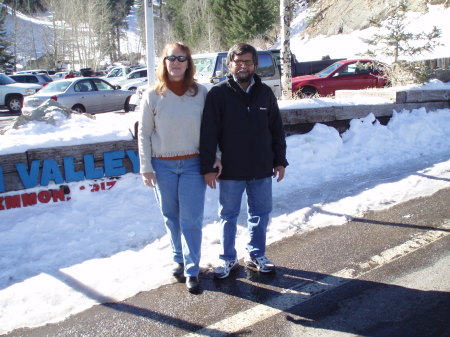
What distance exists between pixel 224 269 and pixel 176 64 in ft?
5.56

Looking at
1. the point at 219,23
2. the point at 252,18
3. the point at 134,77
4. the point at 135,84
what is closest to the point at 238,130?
the point at 135,84

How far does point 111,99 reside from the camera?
15.5 meters

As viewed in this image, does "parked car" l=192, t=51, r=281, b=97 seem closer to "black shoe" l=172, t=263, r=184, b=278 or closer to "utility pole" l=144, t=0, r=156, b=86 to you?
"utility pole" l=144, t=0, r=156, b=86

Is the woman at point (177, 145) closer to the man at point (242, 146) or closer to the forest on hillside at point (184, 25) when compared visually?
the man at point (242, 146)

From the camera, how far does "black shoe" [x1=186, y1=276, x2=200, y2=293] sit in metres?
3.54

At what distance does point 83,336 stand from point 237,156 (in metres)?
1.70

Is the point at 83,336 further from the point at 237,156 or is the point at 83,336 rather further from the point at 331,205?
the point at 331,205

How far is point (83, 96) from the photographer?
14625 mm

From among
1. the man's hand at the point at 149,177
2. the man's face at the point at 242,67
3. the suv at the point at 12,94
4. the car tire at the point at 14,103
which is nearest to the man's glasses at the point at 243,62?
the man's face at the point at 242,67

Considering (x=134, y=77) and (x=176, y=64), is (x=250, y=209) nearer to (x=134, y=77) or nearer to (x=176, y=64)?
(x=176, y=64)

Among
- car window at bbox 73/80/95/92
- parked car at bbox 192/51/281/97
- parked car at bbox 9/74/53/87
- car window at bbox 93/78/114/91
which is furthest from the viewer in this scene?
parked car at bbox 9/74/53/87

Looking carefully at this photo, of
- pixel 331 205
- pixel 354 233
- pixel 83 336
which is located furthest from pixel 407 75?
pixel 83 336

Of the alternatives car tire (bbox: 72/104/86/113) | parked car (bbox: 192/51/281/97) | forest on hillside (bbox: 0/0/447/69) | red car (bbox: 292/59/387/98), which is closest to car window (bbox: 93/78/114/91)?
car tire (bbox: 72/104/86/113)

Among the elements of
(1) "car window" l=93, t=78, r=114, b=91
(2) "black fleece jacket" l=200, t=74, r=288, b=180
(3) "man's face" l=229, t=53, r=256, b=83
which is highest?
(1) "car window" l=93, t=78, r=114, b=91
